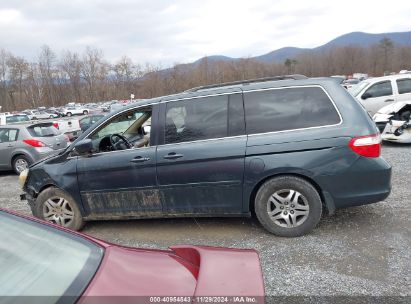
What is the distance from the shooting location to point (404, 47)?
81.4m

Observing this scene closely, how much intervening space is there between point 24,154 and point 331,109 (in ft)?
26.4

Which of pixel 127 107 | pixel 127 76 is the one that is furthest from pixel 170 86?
pixel 127 107

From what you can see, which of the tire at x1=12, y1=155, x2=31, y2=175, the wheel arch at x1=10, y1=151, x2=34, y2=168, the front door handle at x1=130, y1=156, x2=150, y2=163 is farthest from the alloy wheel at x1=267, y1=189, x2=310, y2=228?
the tire at x1=12, y1=155, x2=31, y2=175

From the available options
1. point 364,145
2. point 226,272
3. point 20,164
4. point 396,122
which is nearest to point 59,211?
point 226,272

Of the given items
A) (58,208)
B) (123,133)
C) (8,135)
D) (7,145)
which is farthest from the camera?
(8,135)

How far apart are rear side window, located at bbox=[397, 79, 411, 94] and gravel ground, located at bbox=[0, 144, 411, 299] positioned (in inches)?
266

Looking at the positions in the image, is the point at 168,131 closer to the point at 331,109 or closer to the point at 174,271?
the point at 331,109

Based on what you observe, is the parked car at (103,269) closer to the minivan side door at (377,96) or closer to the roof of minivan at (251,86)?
the roof of minivan at (251,86)

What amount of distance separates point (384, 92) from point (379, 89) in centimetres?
18

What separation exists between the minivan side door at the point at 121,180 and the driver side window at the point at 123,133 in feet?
0.08

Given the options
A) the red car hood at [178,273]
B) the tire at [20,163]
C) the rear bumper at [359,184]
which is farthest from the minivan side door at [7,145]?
the red car hood at [178,273]

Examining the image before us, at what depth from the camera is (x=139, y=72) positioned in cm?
8319

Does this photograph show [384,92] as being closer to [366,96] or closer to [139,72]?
[366,96]

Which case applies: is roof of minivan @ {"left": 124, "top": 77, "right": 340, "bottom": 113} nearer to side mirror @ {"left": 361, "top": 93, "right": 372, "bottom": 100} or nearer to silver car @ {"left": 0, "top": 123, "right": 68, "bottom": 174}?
silver car @ {"left": 0, "top": 123, "right": 68, "bottom": 174}
